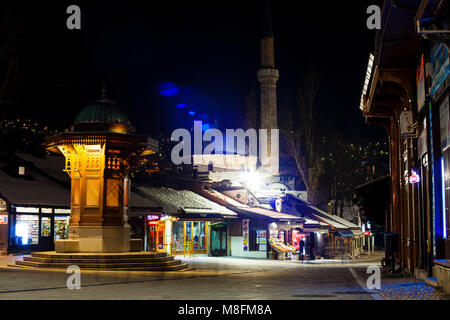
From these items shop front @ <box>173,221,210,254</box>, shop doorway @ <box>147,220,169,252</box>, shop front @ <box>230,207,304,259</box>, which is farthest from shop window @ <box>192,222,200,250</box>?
shop doorway @ <box>147,220,169,252</box>

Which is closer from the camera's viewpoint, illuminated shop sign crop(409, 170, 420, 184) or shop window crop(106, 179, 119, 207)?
illuminated shop sign crop(409, 170, 420, 184)

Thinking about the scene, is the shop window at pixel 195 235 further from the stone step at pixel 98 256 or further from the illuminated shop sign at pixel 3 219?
the stone step at pixel 98 256

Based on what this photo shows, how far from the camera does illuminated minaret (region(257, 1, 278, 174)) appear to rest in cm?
5838

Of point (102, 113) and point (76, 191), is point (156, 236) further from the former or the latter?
point (102, 113)

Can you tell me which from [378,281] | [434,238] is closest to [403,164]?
[378,281]

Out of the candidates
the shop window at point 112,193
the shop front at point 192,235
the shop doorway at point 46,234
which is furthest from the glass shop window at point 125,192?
the shop front at point 192,235

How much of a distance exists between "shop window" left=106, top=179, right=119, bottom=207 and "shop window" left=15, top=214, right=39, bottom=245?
11.0 meters

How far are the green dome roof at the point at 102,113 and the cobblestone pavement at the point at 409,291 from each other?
1308 cm

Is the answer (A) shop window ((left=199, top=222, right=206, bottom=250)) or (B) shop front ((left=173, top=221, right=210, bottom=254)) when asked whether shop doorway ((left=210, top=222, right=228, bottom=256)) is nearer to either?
(B) shop front ((left=173, top=221, right=210, bottom=254))

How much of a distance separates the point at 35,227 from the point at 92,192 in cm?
1159

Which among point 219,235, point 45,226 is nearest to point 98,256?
point 45,226
